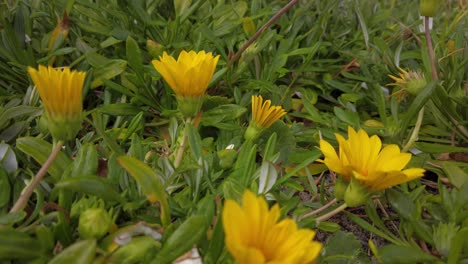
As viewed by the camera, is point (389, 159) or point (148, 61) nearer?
point (389, 159)

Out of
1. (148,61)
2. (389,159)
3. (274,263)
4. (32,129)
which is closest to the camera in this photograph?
(274,263)

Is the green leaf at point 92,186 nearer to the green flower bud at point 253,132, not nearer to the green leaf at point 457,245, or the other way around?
the green flower bud at point 253,132

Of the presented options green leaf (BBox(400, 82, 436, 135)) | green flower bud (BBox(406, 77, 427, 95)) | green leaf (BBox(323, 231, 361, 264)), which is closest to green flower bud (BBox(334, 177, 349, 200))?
green leaf (BBox(323, 231, 361, 264))

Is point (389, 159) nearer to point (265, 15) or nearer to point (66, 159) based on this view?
point (66, 159)

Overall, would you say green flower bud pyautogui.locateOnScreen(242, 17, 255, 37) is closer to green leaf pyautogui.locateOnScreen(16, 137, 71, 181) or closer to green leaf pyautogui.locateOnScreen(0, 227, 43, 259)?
green leaf pyautogui.locateOnScreen(16, 137, 71, 181)

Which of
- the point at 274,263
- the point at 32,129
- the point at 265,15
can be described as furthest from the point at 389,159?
the point at 265,15

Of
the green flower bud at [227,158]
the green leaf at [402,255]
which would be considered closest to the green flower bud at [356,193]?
the green leaf at [402,255]

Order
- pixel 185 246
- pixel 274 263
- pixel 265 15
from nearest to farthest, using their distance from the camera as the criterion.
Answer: pixel 274 263 < pixel 185 246 < pixel 265 15
